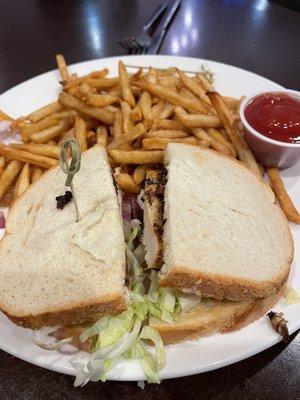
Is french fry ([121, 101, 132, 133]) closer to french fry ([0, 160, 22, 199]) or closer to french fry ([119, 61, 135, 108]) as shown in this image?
french fry ([119, 61, 135, 108])

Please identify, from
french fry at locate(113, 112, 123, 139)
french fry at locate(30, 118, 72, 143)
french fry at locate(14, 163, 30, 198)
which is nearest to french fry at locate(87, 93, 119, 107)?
french fry at locate(113, 112, 123, 139)

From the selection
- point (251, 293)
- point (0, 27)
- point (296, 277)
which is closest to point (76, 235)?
point (251, 293)

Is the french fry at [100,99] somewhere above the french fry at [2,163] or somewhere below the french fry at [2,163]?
above

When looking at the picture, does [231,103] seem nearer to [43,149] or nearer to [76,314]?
[43,149]

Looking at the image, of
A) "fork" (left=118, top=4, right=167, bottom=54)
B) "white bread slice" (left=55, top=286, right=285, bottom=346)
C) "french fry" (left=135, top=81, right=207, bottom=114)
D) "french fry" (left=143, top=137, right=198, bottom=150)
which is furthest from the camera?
"fork" (left=118, top=4, right=167, bottom=54)

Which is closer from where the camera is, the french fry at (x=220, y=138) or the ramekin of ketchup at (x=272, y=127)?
the ramekin of ketchup at (x=272, y=127)

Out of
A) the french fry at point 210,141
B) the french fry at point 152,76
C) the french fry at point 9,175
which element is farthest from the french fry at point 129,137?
the french fry at point 9,175

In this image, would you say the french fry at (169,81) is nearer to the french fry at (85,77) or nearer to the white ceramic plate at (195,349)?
the french fry at (85,77)
